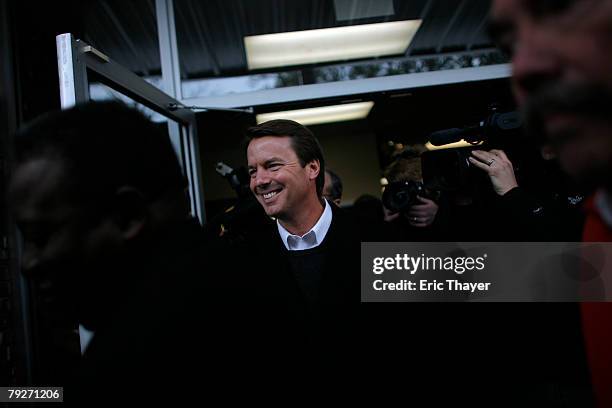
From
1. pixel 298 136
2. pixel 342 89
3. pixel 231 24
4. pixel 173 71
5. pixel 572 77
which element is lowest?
pixel 572 77

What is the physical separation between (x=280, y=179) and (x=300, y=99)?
5.03 feet

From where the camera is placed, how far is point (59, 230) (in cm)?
86

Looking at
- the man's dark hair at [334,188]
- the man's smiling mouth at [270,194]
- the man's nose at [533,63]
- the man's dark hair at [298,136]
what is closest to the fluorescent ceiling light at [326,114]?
the man's dark hair at [334,188]

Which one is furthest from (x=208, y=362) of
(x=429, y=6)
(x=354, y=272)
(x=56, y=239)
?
(x=429, y=6)

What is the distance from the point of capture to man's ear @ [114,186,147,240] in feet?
2.82

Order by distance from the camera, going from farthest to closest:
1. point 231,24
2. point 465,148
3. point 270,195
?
point 231,24 < point 270,195 < point 465,148

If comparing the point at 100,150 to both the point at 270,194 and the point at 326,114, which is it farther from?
the point at 326,114

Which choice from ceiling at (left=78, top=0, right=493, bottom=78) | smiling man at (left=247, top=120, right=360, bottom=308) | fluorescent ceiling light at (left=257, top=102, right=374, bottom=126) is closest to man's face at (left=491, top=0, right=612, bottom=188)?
smiling man at (left=247, top=120, right=360, bottom=308)

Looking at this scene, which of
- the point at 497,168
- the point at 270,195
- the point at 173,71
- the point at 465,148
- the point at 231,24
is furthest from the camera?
the point at 231,24

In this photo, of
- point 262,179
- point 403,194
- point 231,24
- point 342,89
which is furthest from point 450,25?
point 262,179

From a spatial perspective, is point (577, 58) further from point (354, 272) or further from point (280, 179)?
point (280, 179)

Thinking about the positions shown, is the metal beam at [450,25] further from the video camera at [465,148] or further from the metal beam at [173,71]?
the video camera at [465,148]

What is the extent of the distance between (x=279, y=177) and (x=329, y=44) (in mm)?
2134

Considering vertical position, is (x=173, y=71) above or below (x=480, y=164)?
above
